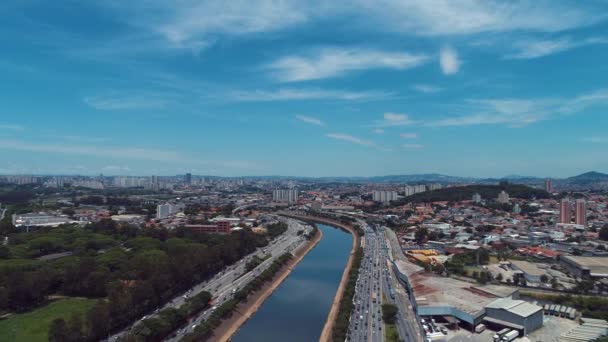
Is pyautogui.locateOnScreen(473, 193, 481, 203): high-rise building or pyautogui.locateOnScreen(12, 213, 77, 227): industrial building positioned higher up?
pyautogui.locateOnScreen(473, 193, 481, 203): high-rise building

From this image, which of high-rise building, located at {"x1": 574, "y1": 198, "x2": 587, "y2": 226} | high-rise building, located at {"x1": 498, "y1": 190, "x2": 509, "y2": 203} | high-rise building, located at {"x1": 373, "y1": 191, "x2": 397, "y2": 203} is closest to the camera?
high-rise building, located at {"x1": 574, "y1": 198, "x2": 587, "y2": 226}

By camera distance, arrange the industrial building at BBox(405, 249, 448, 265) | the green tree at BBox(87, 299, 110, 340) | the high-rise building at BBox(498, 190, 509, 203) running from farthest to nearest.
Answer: the high-rise building at BBox(498, 190, 509, 203)
the industrial building at BBox(405, 249, 448, 265)
the green tree at BBox(87, 299, 110, 340)

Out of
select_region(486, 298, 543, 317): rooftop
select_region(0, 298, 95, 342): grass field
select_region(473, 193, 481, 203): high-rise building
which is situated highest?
select_region(473, 193, 481, 203): high-rise building

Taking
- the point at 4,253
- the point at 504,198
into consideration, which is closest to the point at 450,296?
the point at 4,253

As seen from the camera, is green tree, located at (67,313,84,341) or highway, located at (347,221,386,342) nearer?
green tree, located at (67,313,84,341)

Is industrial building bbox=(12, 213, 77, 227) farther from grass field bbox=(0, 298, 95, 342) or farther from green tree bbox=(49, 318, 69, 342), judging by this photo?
green tree bbox=(49, 318, 69, 342)

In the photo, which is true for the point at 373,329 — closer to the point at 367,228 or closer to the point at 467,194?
the point at 367,228

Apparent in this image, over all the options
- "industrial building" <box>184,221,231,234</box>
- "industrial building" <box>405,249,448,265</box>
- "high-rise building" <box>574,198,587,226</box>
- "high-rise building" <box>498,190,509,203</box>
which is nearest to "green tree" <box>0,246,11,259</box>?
"industrial building" <box>184,221,231,234</box>
